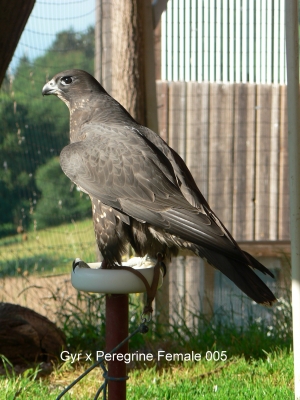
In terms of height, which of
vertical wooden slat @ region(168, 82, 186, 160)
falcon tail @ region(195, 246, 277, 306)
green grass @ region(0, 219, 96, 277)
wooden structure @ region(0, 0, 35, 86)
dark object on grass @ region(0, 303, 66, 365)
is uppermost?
wooden structure @ region(0, 0, 35, 86)

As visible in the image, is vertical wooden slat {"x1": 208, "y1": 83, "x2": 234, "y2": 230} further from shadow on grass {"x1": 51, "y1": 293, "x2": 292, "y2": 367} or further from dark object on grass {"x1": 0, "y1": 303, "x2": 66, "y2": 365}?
dark object on grass {"x1": 0, "y1": 303, "x2": 66, "y2": 365}

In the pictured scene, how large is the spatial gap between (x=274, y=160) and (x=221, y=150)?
19.1 inches

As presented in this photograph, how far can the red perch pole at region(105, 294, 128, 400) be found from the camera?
2254 mm

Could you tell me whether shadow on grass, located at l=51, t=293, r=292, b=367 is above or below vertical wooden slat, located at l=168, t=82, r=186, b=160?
below

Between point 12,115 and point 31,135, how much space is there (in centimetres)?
20

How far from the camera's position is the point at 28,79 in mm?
4789

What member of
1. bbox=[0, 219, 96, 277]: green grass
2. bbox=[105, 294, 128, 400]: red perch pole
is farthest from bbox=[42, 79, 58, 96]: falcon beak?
bbox=[105, 294, 128, 400]: red perch pole

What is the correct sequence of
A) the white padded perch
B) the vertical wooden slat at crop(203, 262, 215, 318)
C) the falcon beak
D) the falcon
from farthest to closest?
1. the vertical wooden slat at crop(203, 262, 215, 318)
2. the falcon beak
3. the falcon
4. the white padded perch

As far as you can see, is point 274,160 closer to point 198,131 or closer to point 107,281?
point 198,131

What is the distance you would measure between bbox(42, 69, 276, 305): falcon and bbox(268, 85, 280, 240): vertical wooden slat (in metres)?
2.57

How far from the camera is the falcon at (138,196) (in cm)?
260

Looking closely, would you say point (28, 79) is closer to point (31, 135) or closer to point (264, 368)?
point (31, 135)

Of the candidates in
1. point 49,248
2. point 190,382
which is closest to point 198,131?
point 49,248

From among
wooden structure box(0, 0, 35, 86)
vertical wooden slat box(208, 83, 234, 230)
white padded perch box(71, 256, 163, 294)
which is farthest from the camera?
vertical wooden slat box(208, 83, 234, 230)
